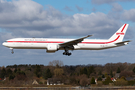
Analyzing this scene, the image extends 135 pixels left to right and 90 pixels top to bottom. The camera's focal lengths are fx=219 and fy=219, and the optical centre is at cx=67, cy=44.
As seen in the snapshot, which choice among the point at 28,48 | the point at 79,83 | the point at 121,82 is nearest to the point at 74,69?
the point at 79,83

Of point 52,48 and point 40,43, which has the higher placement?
point 40,43

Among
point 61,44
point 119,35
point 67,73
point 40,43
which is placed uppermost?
point 119,35

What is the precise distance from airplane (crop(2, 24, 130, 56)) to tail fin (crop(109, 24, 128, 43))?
341mm

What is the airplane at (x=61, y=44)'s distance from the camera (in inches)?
1986

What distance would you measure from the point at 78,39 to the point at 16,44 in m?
14.3

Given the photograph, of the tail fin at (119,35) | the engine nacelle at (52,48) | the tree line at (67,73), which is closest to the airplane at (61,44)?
the engine nacelle at (52,48)

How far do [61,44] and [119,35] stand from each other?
17286 millimetres

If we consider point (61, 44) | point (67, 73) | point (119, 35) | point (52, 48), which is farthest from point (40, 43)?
point (67, 73)

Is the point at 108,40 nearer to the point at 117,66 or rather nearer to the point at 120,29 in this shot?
the point at 120,29

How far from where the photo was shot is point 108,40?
184ft

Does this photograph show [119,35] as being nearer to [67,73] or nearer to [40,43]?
[40,43]

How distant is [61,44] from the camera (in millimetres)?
51094

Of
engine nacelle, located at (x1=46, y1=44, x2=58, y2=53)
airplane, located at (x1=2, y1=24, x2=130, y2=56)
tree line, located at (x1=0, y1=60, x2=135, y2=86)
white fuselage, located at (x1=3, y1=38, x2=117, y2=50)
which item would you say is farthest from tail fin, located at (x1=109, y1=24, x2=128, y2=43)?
tree line, located at (x1=0, y1=60, x2=135, y2=86)

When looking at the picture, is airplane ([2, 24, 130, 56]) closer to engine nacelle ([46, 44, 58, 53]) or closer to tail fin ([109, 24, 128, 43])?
engine nacelle ([46, 44, 58, 53])
